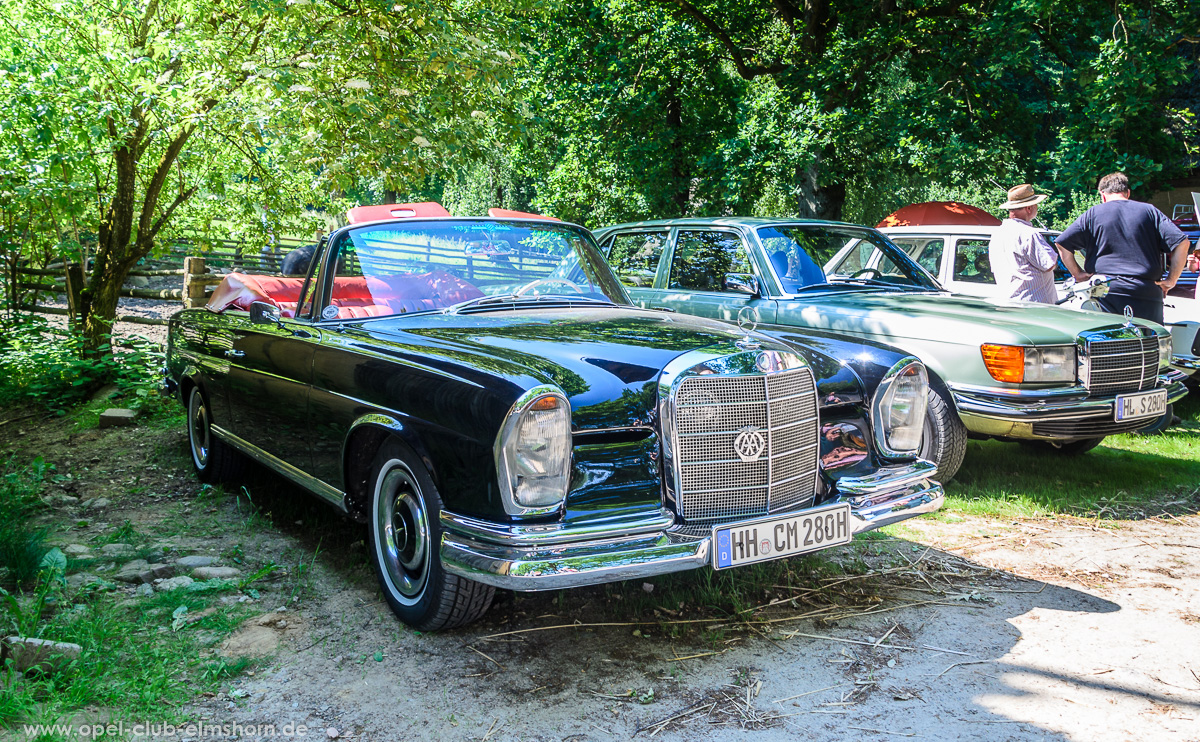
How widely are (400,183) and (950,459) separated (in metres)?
5.41

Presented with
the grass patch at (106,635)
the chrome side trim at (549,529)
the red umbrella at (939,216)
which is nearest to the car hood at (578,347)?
the chrome side trim at (549,529)

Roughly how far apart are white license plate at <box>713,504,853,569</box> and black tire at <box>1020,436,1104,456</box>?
3.97 metres

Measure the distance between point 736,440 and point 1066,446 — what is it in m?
4.53

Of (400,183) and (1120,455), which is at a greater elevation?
(400,183)

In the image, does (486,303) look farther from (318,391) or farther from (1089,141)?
(1089,141)

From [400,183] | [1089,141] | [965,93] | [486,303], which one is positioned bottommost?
[486,303]

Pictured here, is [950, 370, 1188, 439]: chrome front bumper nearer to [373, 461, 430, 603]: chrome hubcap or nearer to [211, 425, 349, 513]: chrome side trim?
[373, 461, 430, 603]: chrome hubcap

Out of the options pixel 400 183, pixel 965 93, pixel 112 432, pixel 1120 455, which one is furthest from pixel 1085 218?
pixel 112 432

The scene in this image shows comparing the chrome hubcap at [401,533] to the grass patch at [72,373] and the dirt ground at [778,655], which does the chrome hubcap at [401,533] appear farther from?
the grass patch at [72,373]

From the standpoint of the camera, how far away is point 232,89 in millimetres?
7840

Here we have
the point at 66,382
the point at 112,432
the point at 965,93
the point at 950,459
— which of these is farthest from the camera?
the point at 965,93

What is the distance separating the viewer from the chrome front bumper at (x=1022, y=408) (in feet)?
16.5

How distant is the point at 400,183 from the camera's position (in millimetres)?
8102

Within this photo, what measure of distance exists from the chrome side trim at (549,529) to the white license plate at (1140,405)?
3.64 metres
